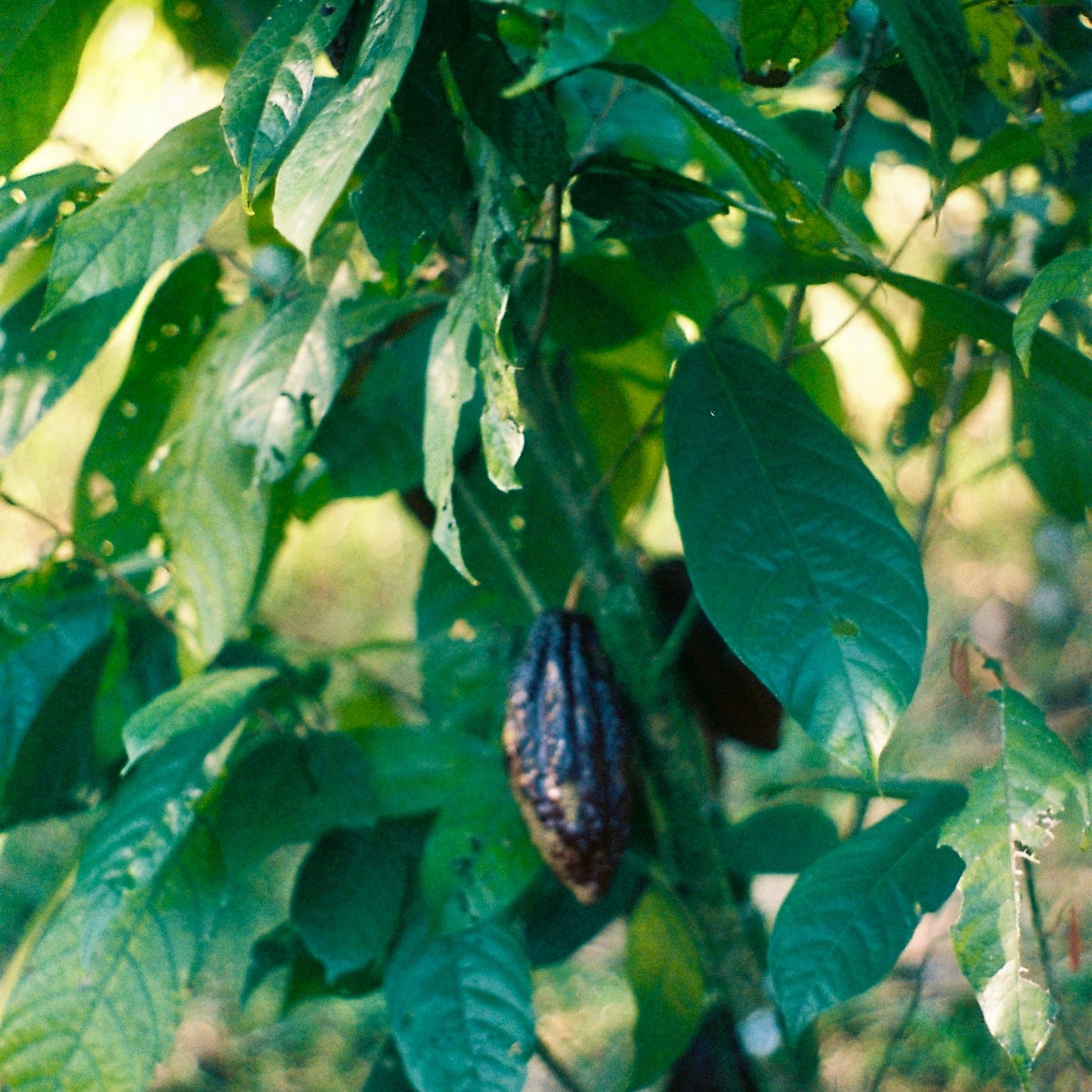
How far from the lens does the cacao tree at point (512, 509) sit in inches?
25.3

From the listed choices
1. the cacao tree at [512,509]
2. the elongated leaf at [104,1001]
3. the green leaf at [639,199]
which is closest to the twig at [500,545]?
the cacao tree at [512,509]

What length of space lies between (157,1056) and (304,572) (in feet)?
8.90

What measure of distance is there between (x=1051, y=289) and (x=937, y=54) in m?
0.14

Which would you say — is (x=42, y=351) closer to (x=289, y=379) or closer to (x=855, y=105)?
(x=289, y=379)

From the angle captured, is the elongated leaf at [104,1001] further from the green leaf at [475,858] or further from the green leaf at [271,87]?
the green leaf at [271,87]

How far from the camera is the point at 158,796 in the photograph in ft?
2.66

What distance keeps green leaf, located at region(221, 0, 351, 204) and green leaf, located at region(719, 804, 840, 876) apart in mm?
705

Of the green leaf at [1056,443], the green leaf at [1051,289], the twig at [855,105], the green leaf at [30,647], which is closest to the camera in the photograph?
the green leaf at [1051,289]

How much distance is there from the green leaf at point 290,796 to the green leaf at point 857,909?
1.12ft

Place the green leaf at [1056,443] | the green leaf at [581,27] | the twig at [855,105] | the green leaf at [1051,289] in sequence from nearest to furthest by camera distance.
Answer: the green leaf at [581,27] → the green leaf at [1051,289] → the twig at [855,105] → the green leaf at [1056,443]

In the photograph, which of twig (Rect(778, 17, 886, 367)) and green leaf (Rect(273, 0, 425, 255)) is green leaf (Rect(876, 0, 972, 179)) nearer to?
twig (Rect(778, 17, 886, 367))

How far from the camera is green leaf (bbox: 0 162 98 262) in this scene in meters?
0.75

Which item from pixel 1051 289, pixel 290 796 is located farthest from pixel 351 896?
pixel 1051 289

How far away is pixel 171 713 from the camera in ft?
2.51
